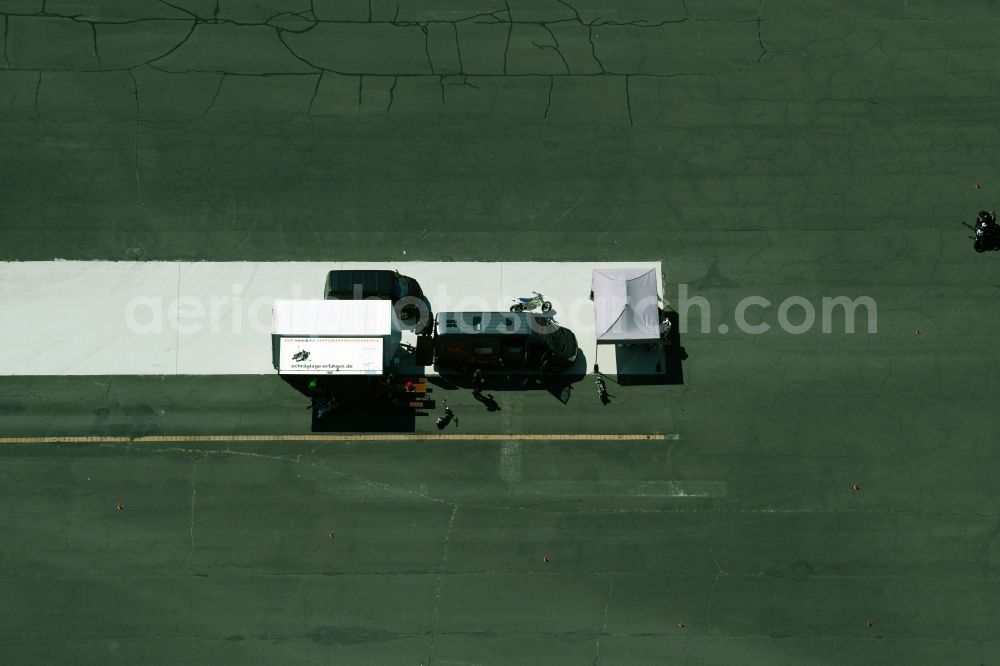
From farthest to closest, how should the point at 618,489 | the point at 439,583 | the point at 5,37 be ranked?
the point at 5,37 < the point at 618,489 < the point at 439,583

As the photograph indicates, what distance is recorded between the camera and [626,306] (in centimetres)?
1909

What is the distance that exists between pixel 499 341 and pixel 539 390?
1744 millimetres

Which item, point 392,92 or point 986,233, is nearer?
point 986,233

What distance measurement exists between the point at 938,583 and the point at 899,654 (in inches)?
80.4

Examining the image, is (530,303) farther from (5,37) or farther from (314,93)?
(5,37)

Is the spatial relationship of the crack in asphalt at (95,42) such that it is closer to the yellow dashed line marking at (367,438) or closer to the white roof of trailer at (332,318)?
the white roof of trailer at (332,318)

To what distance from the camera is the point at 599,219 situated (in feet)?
66.7

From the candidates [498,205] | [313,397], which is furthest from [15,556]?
[498,205]

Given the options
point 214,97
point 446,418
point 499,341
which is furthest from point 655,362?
point 214,97

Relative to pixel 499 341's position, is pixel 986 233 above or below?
above

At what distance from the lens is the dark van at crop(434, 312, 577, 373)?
63.2 feet

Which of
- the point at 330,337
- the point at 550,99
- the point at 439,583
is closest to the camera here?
the point at 330,337

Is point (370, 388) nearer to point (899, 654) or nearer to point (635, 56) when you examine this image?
point (635, 56)

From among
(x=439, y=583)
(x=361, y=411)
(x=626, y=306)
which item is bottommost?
(x=439, y=583)
